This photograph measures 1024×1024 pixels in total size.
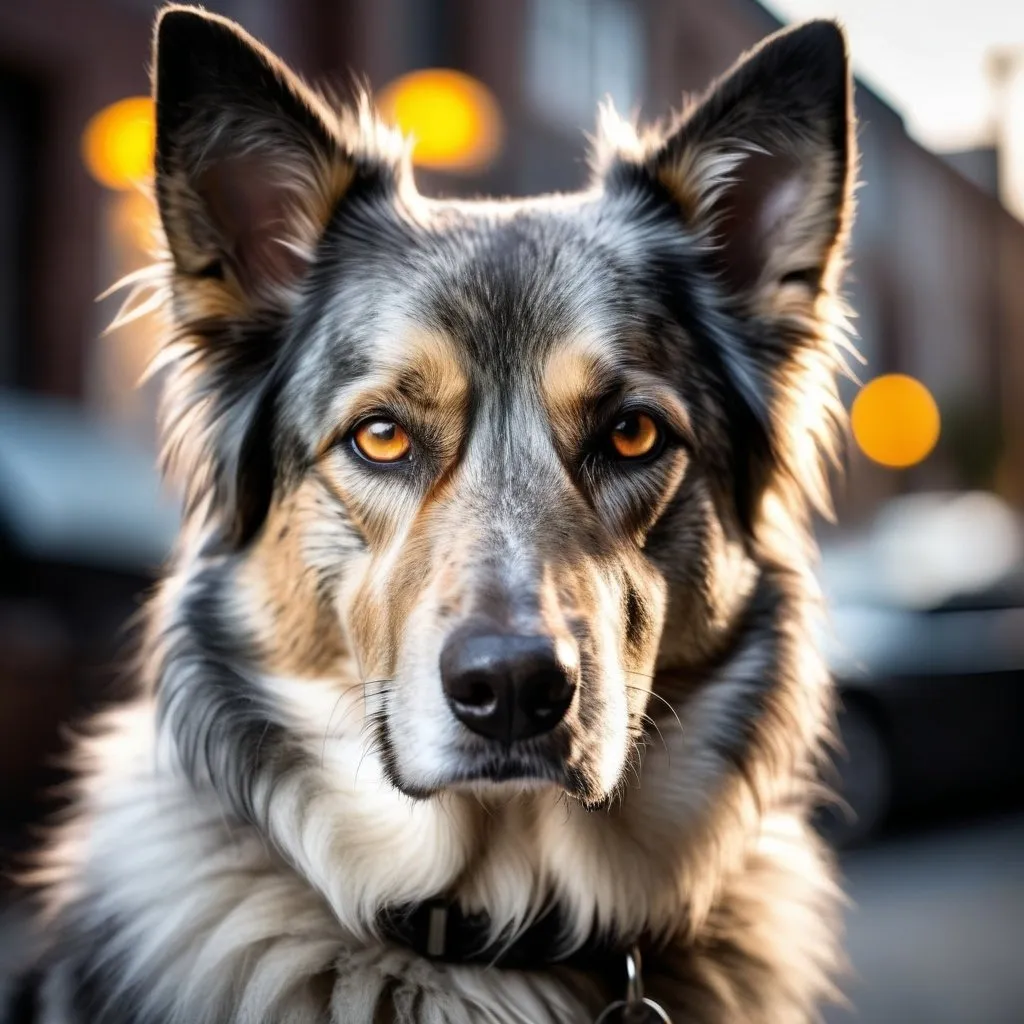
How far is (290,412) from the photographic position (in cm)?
209

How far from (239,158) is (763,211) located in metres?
0.92

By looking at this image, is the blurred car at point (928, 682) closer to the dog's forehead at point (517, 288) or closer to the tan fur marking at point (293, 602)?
the dog's forehead at point (517, 288)

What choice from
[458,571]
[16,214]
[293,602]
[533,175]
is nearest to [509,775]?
[458,571]

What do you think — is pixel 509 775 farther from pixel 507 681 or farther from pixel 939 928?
pixel 939 928

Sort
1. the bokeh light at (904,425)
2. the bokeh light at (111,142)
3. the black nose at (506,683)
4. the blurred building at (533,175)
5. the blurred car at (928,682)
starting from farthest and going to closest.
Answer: the blurred car at (928,682), the bokeh light at (904,425), the bokeh light at (111,142), the blurred building at (533,175), the black nose at (506,683)

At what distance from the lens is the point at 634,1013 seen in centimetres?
185

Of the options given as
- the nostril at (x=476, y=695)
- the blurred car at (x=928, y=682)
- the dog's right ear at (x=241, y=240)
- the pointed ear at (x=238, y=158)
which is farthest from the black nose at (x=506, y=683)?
the blurred car at (x=928, y=682)

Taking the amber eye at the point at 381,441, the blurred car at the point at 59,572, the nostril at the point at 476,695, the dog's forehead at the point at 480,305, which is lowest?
the blurred car at the point at 59,572

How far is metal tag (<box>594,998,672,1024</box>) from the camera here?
6.05 ft

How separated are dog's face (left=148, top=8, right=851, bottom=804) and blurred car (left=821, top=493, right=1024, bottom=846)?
12.1ft

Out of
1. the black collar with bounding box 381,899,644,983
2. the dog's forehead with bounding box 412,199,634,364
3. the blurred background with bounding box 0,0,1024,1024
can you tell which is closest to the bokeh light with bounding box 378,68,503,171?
the blurred background with bounding box 0,0,1024,1024

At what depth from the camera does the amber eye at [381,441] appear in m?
1.96

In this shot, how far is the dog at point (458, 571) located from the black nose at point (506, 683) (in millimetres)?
57

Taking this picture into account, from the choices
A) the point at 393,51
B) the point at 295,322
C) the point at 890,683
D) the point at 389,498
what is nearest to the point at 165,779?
the point at 389,498
